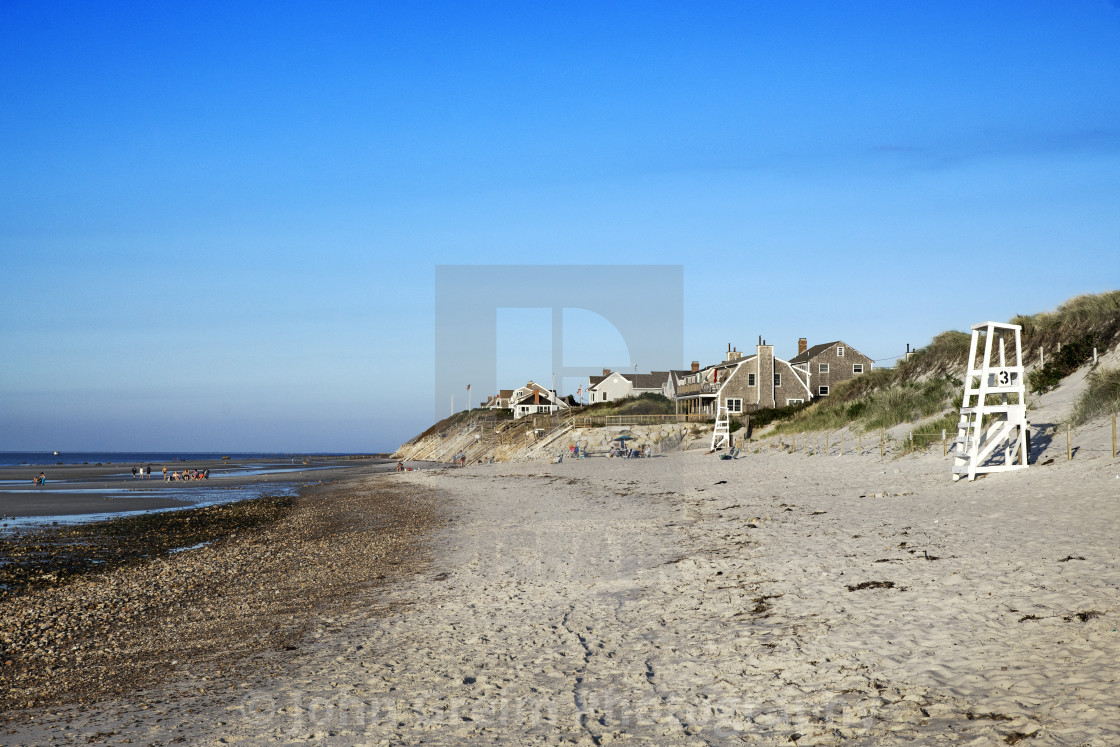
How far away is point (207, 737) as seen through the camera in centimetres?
674

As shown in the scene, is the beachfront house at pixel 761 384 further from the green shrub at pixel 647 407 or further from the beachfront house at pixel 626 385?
the beachfront house at pixel 626 385

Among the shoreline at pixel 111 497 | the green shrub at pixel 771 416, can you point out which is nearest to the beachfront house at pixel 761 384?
the green shrub at pixel 771 416

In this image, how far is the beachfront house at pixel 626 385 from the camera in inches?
4215

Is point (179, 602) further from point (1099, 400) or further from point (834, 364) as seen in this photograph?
point (834, 364)

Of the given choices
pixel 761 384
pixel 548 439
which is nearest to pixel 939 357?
pixel 761 384

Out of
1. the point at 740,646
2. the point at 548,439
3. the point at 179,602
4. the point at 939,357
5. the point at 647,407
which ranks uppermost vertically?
the point at 939,357

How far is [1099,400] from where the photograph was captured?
73.0 feet

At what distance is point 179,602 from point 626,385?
98.8 meters

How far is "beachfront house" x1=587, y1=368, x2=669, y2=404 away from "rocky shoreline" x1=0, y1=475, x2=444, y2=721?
83.1 meters

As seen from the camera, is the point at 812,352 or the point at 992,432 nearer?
the point at 992,432

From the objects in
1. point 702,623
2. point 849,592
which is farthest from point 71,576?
point 849,592

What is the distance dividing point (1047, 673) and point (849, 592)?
3406mm

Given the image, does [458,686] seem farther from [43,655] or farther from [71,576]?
[71,576]

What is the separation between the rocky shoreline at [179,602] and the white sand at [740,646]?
0.90 m
